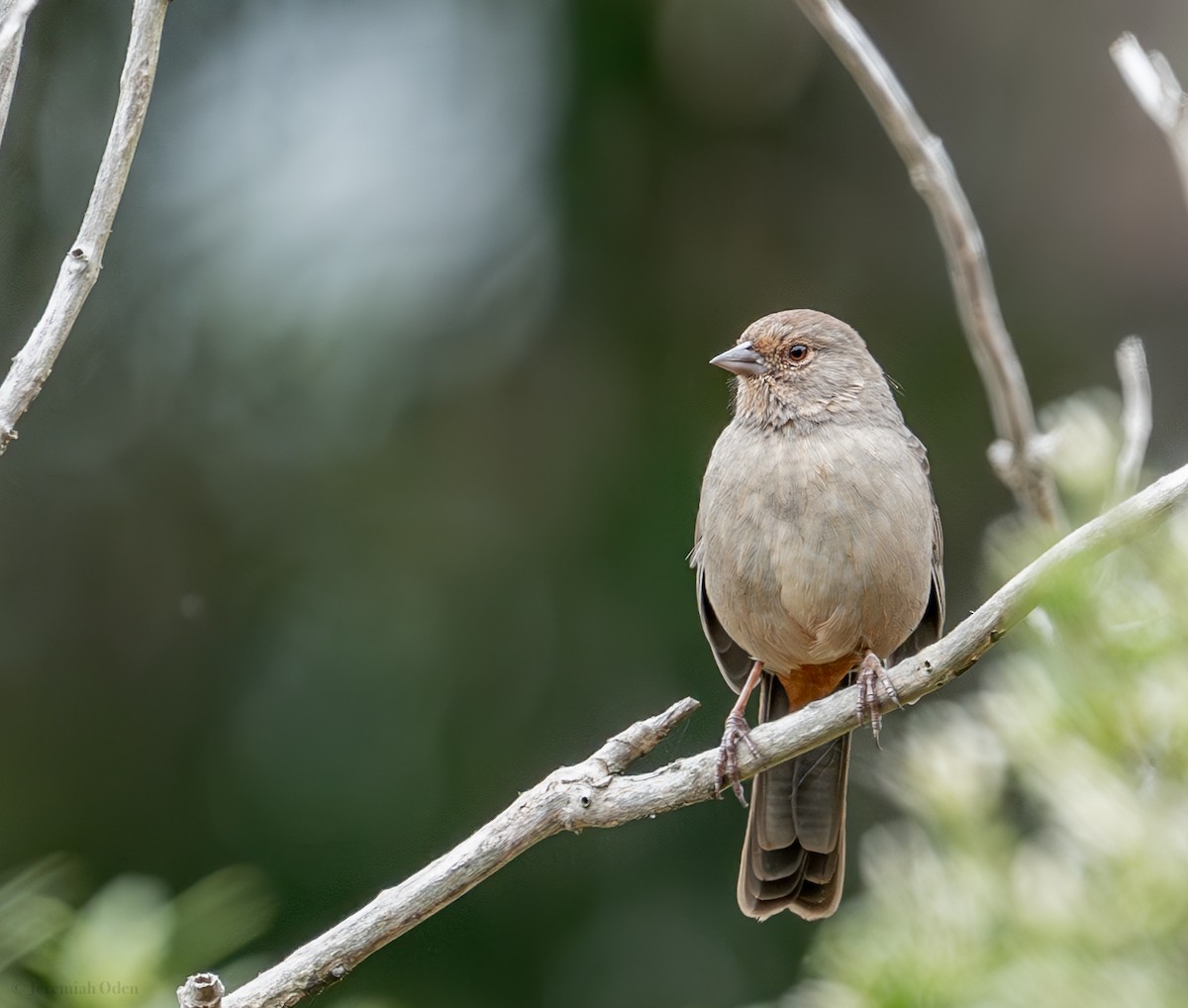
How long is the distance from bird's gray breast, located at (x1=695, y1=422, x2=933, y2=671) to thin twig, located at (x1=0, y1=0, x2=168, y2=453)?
6.44 feet

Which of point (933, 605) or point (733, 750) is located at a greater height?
point (933, 605)

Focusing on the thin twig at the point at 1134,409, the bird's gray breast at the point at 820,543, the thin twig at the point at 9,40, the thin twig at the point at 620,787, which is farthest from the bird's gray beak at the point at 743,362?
the thin twig at the point at 9,40

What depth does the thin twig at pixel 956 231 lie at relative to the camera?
3268mm

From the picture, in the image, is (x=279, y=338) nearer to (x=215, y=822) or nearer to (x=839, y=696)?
(x=215, y=822)

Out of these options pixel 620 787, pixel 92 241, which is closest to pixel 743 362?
pixel 620 787

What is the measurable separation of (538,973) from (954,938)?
14.0ft

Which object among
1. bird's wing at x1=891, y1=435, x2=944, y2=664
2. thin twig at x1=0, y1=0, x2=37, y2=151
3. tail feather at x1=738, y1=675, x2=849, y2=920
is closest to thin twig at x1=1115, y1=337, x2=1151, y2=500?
bird's wing at x1=891, y1=435, x2=944, y2=664

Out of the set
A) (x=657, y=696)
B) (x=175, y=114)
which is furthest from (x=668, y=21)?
(x=657, y=696)

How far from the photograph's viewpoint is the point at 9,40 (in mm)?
2332

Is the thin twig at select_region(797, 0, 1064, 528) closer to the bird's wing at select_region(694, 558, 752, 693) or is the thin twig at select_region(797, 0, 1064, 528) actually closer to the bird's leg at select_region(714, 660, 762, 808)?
the bird's leg at select_region(714, 660, 762, 808)

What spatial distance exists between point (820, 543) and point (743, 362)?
80 cm

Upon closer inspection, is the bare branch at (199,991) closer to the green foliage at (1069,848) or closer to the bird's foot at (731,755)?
the green foliage at (1069,848)

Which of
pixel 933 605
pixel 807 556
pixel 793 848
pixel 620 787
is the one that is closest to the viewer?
pixel 620 787

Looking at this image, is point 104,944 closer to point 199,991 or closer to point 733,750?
point 199,991
